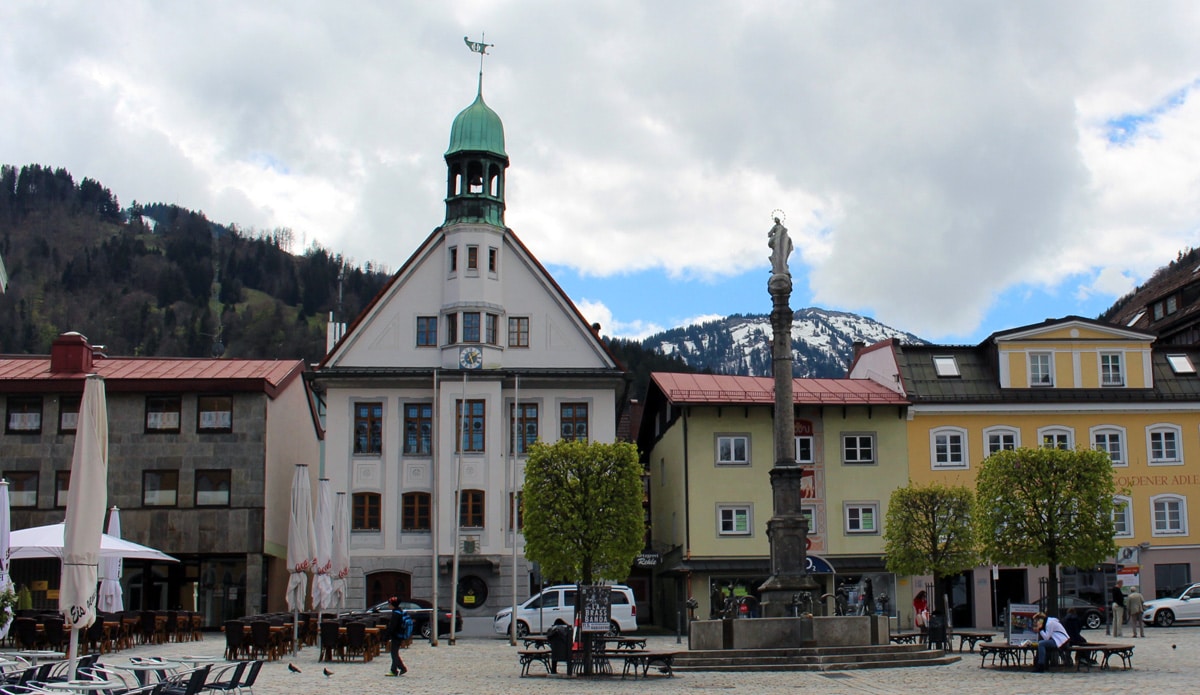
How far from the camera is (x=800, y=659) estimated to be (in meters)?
27.0

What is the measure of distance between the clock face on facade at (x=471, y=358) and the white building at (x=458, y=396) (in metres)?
0.04

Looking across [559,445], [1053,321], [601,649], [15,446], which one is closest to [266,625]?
[601,649]

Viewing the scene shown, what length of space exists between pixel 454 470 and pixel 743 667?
24.0 metres

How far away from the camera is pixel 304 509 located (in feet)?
97.3

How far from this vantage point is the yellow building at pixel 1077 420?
166 feet

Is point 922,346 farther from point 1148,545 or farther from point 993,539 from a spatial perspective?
point 993,539

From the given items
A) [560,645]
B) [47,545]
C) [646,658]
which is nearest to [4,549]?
[47,545]

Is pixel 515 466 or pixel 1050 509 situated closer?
pixel 1050 509

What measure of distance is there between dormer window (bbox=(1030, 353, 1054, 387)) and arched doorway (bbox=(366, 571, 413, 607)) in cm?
2574

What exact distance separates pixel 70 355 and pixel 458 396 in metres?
14.6

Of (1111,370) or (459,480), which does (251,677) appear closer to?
(459,480)

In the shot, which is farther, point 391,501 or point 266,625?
point 391,501

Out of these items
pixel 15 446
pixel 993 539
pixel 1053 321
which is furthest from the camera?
Result: pixel 1053 321

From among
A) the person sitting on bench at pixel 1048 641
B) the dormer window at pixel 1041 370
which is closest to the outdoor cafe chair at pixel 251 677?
the person sitting on bench at pixel 1048 641
